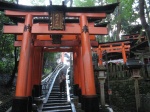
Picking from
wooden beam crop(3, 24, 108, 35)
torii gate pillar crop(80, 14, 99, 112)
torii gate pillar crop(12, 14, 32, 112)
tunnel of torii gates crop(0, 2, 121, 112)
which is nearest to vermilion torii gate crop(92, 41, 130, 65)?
tunnel of torii gates crop(0, 2, 121, 112)

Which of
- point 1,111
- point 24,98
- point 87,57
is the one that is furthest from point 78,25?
point 1,111

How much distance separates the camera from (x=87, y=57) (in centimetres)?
973

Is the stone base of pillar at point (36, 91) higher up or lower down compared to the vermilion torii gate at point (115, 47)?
lower down

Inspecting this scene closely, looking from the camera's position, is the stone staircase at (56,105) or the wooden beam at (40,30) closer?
the wooden beam at (40,30)

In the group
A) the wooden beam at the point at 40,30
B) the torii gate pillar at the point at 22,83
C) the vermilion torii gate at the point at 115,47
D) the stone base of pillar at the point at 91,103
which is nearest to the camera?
the torii gate pillar at the point at 22,83

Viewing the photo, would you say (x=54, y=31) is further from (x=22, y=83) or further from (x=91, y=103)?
(x=91, y=103)

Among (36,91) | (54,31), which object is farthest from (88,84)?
(36,91)

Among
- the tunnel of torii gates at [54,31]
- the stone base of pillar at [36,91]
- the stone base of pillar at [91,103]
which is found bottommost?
the stone base of pillar at [91,103]

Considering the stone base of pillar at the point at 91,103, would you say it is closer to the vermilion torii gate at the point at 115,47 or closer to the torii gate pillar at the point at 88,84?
the torii gate pillar at the point at 88,84

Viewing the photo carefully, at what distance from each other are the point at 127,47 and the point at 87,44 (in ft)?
43.1

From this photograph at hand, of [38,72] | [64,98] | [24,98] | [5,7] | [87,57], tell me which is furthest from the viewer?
[38,72]

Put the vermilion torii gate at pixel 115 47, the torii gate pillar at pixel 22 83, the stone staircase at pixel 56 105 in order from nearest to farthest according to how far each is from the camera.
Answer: the torii gate pillar at pixel 22 83 → the stone staircase at pixel 56 105 → the vermilion torii gate at pixel 115 47

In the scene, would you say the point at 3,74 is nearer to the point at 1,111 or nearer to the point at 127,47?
the point at 1,111

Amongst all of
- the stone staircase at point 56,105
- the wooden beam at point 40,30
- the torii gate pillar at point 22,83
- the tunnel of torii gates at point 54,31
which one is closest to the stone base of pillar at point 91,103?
the tunnel of torii gates at point 54,31
